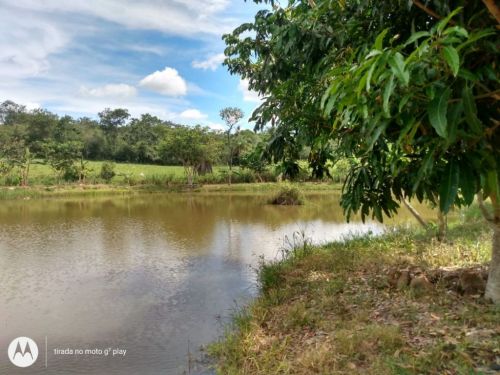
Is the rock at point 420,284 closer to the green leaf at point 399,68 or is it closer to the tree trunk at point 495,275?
the tree trunk at point 495,275

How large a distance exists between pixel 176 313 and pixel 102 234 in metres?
6.62

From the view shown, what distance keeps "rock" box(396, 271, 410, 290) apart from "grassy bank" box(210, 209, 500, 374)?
0.01 m

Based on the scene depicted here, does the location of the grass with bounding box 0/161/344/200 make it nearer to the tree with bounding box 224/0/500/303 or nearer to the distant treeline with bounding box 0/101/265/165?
the distant treeline with bounding box 0/101/265/165

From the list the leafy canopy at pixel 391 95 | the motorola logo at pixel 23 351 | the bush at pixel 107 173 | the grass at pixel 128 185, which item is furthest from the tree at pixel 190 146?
the leafy canopy at pixel 391 95

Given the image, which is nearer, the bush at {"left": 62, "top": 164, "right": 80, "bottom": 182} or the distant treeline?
the bush at {"left": 62, "top": 164, "right": 80, "bottom": 182}

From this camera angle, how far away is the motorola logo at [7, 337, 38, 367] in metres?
4.19

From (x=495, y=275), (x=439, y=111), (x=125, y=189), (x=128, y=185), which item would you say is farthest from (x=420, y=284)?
(x=128, y=185)

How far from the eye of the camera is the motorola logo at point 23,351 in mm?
4191

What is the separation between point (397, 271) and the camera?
14.3ft

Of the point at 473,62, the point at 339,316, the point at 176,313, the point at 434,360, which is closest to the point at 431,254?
the point at 339,316

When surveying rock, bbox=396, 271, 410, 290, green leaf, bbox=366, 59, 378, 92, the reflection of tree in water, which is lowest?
the reflection of tree in water

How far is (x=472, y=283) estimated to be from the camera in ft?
12.1

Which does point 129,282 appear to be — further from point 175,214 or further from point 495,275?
point 175,214

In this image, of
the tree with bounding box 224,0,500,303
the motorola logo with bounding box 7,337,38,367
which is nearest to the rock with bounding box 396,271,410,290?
the tree with bounding box 224,0,500,303
